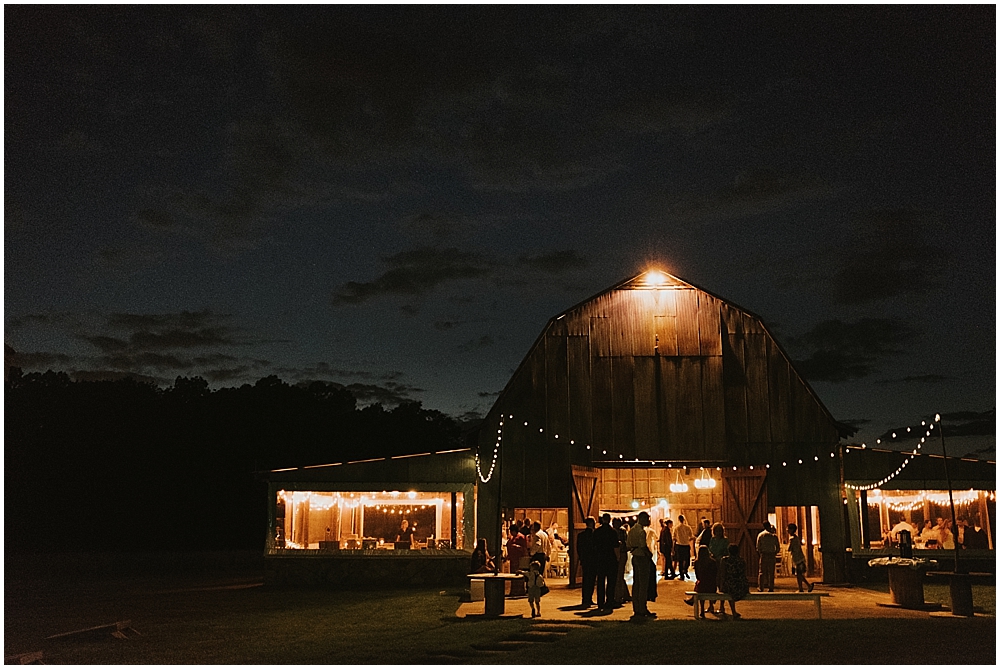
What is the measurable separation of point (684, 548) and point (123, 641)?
11.6m

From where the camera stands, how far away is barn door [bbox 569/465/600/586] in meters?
19.7

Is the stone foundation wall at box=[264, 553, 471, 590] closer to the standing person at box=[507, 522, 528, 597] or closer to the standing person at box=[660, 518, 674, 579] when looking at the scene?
the standing person at box=[507, 522, 528, 597]

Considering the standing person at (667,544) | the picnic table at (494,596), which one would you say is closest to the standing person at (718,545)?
the picnic table at (494,596)

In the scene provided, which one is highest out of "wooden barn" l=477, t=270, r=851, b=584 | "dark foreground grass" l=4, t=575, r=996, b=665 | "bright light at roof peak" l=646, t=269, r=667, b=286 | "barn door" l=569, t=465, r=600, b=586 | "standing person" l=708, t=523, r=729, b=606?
"bright light at roof peak" l=646, t=269, r=667, b=286

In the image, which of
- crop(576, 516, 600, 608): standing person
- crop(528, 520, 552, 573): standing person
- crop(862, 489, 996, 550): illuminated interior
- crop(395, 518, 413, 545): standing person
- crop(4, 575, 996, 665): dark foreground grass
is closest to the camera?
crop(4, 575, 996, 665): dark foreground grass

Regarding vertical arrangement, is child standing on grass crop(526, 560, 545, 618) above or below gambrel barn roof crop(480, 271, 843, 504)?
below

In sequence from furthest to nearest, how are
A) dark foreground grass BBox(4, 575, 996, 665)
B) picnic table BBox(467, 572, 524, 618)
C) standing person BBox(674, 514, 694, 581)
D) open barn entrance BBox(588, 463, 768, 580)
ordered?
open barn entrance BBox(588, 463, 768, 580), standing person BBox(674, 514, 694, 581), picnic table BBox(467, 572, 524, 618), dark foreground grass BBox(4, 575, 996, 665)

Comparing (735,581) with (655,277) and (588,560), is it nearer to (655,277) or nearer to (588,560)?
(588,560)

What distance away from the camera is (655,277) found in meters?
21.5

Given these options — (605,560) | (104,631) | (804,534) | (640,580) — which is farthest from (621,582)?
(804,534)

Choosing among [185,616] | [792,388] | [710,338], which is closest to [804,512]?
[792,388]

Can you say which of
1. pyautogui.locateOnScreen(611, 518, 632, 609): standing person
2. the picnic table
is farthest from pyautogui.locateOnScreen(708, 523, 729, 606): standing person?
the picnic table

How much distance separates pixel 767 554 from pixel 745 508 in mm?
3338

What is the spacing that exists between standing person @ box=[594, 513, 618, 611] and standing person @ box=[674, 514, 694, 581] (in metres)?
5.35
